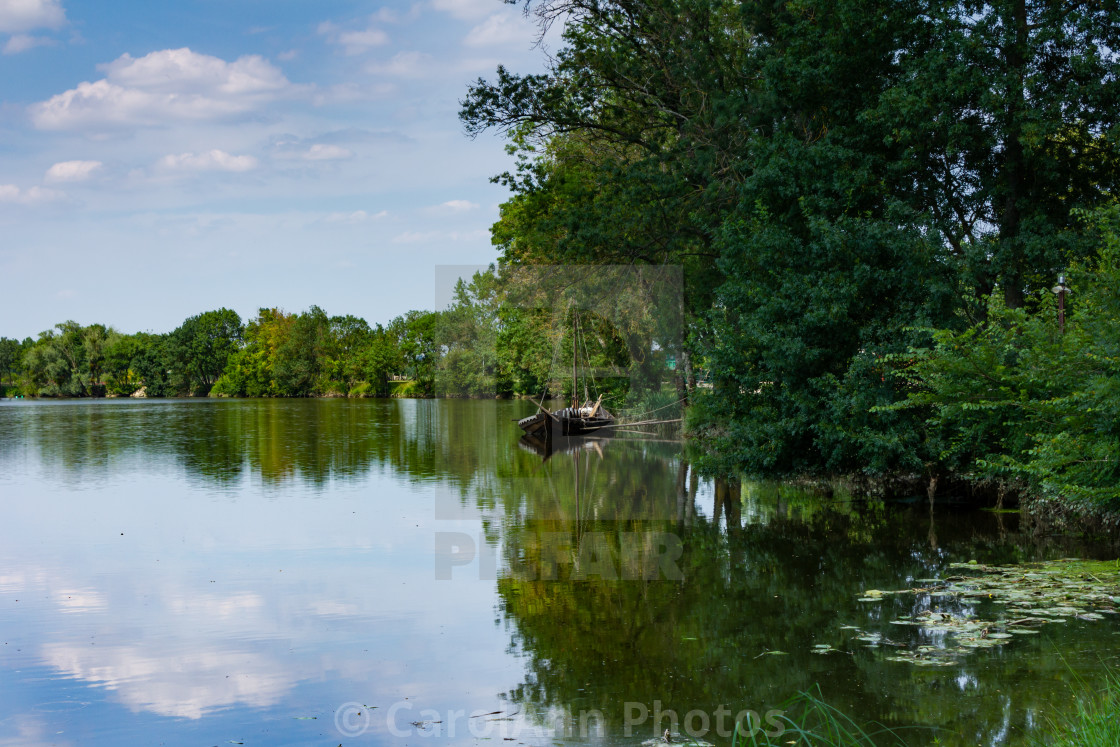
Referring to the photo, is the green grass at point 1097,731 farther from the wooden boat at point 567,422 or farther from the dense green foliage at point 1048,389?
the wooden boat at point 567,422

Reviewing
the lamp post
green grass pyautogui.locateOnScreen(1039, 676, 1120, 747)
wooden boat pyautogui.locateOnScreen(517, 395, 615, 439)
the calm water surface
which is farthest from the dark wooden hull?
green grass pyautogui.locateOnScreen(1039, 676, 1120, 747)

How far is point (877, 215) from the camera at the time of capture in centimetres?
1725

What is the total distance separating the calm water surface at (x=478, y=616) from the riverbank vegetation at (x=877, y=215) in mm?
1797

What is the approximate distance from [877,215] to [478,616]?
465 inches

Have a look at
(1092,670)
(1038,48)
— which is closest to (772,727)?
(1092,670)

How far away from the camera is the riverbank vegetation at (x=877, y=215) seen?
12.2 m

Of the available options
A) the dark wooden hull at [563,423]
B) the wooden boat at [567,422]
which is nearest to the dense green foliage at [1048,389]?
the dark wooden hull at [563,423]

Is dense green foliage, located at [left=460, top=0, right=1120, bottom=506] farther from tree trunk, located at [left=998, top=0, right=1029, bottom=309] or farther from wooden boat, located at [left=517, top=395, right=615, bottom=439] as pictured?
wooden boat, located at [left=517, top=395, right=615, bottom=439]

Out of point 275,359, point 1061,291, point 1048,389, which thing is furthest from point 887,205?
point 275,359

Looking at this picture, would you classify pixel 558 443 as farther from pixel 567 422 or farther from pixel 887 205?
pixel 887 205

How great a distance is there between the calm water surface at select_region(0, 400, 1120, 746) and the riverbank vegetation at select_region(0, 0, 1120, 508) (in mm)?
1797

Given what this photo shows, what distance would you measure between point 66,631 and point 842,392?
1195 centimetres

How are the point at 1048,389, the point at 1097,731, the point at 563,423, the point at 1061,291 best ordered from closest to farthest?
the point at 1097,731, the point at 1048,389, the point at 1061,291, the point at 563,423

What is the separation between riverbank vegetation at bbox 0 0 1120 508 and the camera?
40.0ft
